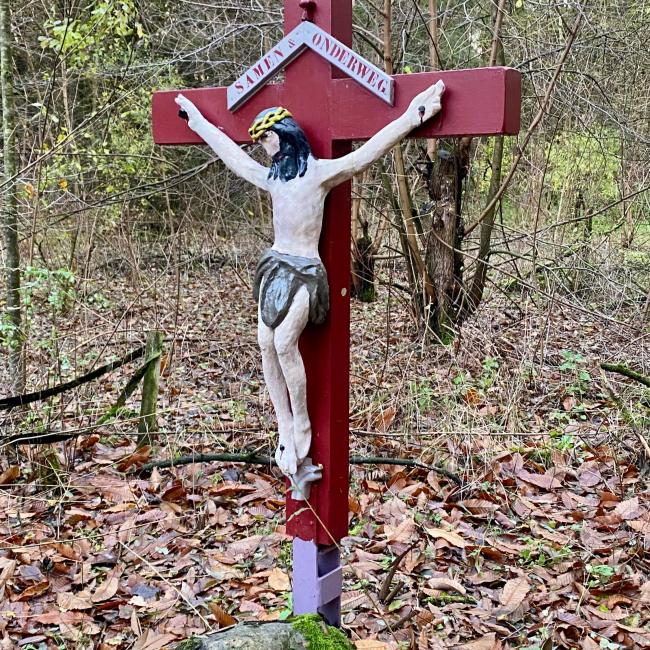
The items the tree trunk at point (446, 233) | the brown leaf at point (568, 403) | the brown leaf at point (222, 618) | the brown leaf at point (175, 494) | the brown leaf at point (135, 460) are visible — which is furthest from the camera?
the tree trunk at point (446, 233)

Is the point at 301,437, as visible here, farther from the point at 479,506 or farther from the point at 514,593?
the point at 479,506

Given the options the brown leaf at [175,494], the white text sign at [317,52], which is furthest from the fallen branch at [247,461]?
the white text sign at [317,52]

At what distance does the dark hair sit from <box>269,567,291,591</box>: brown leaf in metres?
1.72

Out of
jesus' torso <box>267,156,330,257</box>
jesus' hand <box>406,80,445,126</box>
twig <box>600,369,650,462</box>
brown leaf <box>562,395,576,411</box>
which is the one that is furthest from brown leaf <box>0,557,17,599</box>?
brown leaf <box>562,395,576,411</box>

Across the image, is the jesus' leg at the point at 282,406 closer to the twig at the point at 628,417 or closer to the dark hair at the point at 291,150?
the dark hair at the point at 291,150

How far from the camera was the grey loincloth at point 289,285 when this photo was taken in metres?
2.15

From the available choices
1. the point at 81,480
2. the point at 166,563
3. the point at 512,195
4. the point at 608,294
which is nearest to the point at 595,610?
the point at 166,563

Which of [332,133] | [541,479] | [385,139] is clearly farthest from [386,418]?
[385,139]

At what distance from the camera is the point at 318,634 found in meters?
2.18

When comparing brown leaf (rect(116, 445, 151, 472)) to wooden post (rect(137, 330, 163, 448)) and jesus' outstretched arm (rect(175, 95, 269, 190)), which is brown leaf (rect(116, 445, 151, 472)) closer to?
wooden post (rect(137, 330, 163, 448))

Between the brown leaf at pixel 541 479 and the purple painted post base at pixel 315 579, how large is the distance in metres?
1.81

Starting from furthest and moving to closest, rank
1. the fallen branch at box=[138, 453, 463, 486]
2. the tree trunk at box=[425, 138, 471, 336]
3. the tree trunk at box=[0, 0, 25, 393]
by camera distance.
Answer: the tree trunk at box=[425, 138, 471, 336] < the tree trunk at box=[0, 0, 25, 393] < the fallen branch at box=[138, 453, 463, 486]

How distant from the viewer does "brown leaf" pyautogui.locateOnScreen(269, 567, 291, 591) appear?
297 centimetres

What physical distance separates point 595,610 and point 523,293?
3674mm
